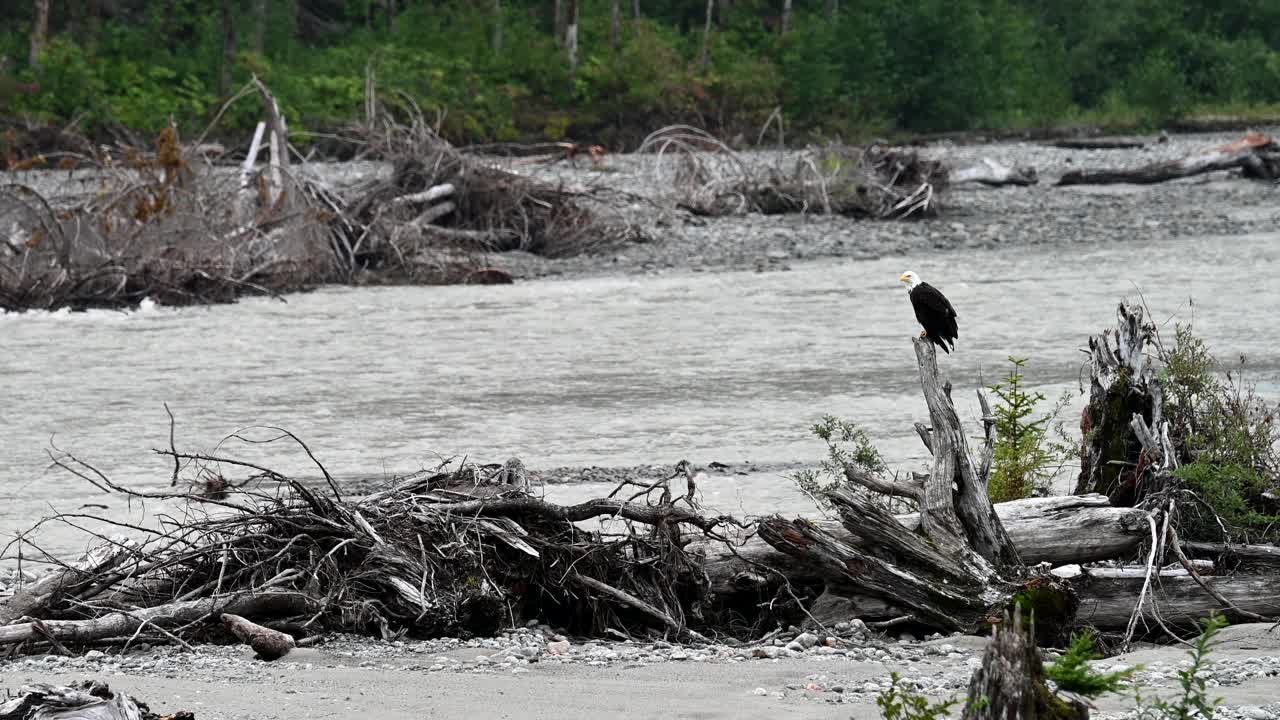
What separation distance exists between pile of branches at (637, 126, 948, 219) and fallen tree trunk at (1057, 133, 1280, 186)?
5.15 metres

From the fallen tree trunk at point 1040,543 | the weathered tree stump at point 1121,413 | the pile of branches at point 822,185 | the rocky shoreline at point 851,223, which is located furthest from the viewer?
the pile of branches at point 822,185

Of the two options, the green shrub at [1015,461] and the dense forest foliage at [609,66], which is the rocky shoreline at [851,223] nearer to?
the dense forest foliage at [609,66]

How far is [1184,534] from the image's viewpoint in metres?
5.96

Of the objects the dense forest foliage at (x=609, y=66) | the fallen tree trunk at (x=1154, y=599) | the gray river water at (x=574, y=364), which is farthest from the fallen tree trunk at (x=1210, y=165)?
the fallen tree trunk at (x=1154, y=599)

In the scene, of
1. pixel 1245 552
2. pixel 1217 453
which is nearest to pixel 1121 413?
pixel 1217 453

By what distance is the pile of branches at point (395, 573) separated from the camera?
5621 mm

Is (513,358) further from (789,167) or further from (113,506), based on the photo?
(789,167)

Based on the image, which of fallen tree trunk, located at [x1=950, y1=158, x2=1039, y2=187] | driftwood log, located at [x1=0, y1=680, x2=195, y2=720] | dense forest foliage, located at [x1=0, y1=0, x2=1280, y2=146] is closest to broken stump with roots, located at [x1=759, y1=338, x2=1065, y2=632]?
driftwood log, located at [x1=0, y1=680, x2=195, y2=720]

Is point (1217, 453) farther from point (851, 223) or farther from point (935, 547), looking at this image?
point (851, 223)

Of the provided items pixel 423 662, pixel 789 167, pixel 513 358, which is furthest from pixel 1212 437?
pixel 789 167

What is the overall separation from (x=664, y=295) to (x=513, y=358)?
14.3 feet

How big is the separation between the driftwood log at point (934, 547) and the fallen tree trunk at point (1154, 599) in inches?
10.3

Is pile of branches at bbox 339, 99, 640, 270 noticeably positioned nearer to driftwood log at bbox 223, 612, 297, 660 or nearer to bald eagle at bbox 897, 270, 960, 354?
bald eagle at bbox 897, 270, 960, 354

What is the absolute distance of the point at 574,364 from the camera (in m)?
13.3
